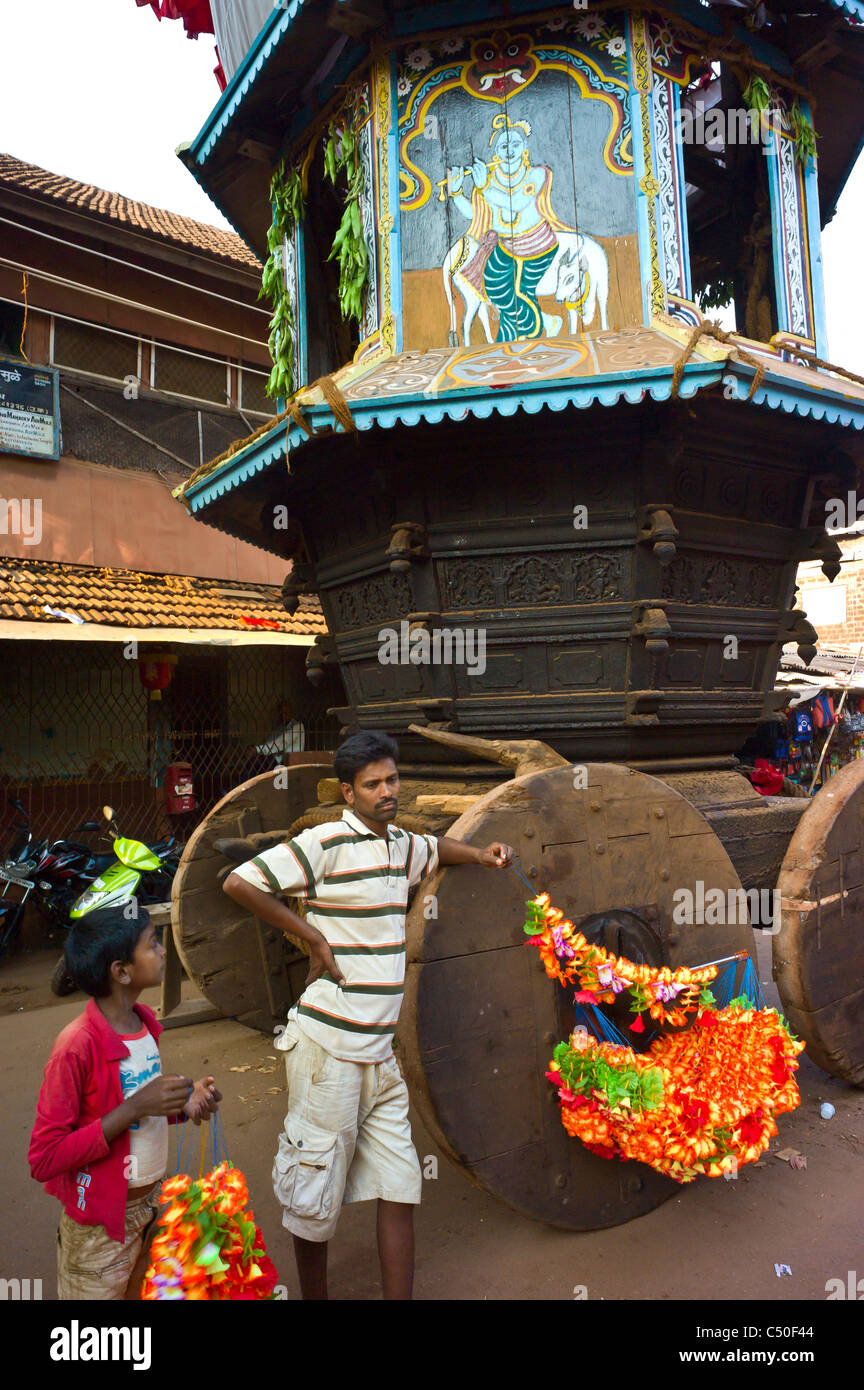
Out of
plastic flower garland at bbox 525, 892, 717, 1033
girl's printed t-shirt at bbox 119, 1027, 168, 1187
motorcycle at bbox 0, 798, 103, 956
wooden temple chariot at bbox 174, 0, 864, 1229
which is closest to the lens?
girl's printed t-shirt at bbox 119, 1027, 168, 1187

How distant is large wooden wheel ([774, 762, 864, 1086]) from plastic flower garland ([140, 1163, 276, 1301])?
243cm

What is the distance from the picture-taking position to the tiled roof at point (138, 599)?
8.23m

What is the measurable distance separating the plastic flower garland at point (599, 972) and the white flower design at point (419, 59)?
4.38m

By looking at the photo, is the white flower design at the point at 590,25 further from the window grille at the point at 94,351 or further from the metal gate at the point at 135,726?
the window grille at the point at 94,351

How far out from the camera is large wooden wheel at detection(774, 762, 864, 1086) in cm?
360

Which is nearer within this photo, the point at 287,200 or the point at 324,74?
the point at 324,74

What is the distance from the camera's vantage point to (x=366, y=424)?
12.5 ft

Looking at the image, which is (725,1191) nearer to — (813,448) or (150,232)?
(813,448)

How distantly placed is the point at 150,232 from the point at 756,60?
7.89 metres

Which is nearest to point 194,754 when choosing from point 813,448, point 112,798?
point 112,798

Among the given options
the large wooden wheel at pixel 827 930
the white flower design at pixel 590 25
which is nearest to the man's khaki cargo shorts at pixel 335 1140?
the large wooden wheel at pixel 827 930

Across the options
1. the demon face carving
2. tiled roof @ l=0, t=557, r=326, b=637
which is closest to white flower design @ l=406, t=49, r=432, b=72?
the demon face carving

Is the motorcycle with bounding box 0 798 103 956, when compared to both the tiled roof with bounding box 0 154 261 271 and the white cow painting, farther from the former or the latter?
the tiled roof with bounding box 0 154 261 271

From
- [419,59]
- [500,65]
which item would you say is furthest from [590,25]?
[419,59]
